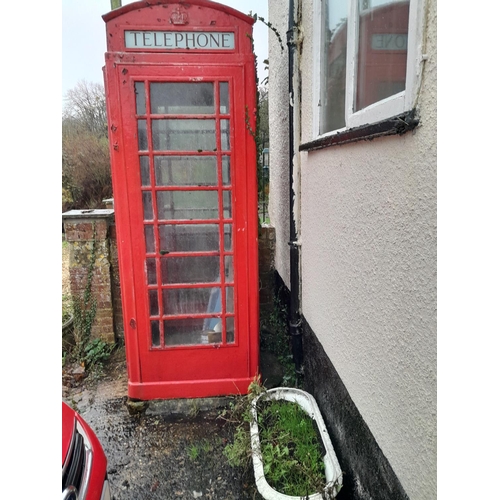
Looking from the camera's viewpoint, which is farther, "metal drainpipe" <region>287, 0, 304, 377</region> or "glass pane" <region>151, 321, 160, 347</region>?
"glass pane" <region>151, 321, 160, 347</region>

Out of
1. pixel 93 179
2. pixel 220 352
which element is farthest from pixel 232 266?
pixel 93 179

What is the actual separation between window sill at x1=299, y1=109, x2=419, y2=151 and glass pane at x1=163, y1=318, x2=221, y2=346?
1.84m

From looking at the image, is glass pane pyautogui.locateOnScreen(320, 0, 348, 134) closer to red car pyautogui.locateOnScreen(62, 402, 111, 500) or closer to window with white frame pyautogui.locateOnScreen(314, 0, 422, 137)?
window with white frame pyautogui.locateOnScreen(314, 0, 422, 137)

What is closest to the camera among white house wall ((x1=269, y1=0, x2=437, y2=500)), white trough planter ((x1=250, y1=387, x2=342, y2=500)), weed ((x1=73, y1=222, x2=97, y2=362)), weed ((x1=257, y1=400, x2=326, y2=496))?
white house wall ((x1=269, y1=0, x2=437, y2=500))

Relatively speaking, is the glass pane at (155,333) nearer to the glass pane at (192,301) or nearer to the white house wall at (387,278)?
the glass pane at (192,301)

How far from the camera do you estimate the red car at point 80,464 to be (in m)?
1.69

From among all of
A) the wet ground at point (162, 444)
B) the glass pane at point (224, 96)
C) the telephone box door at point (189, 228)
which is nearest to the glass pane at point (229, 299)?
the telephone box door at point (189, 228)

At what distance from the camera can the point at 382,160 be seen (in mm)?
1565

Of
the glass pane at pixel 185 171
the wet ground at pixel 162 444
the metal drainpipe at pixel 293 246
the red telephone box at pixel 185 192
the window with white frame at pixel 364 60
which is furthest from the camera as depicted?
A: the metal drainpipe at pixel 293 246

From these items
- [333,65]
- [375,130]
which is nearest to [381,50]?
[375,130]

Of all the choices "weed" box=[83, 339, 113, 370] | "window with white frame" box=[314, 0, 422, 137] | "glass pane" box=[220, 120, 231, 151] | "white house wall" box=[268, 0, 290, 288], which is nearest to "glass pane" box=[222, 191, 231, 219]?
"glass pane" box=[220, 120, 231, 151]

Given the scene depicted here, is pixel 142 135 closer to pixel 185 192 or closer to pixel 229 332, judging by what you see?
pixel 185 192

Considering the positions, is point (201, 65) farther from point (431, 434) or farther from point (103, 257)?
point (431, 434)

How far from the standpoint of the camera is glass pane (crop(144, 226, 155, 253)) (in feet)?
10.1
